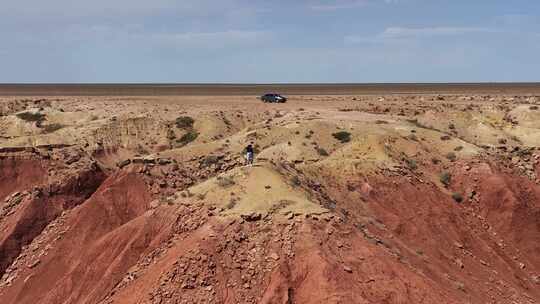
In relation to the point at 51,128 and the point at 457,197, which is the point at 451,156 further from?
the point at 51,128

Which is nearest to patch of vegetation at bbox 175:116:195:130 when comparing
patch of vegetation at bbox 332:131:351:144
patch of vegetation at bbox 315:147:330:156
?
patch of vegetation at bbox 332:131:351:144

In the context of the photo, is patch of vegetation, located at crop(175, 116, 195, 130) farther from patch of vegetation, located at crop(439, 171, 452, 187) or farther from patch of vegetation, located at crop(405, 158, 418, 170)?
patch of vegetation, located at crop(439, 171, 452, 187)

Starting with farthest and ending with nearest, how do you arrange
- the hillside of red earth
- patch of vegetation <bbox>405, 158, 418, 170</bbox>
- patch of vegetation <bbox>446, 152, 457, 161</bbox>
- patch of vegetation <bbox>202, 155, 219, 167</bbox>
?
patch of vegetation <bbox>446, 152, 457, 161</bbox> → patch of vegetation <bbox>202, 155, 219, 167</bbox> → patch of vegetation <bbox>405, 158, 418, 170</bbox> → the hillside of red earth

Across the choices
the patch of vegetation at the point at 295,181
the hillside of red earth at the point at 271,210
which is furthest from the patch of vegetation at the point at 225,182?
the patch of vegetation at the point at 295,181

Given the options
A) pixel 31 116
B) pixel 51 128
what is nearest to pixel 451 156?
pixel 51 128

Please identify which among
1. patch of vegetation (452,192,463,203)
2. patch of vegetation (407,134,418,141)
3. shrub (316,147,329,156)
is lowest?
patch of vegetation (452,192,463,203)

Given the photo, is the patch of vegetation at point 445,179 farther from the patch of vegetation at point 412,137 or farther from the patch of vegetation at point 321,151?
the patch of vegetation at point 321,151
